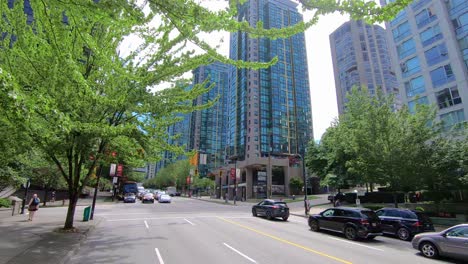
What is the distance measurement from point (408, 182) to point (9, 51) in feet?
78.8

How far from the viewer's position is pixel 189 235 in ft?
43.9

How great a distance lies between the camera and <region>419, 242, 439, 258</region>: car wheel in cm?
1041

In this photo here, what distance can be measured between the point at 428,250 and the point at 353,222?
363 centimetres

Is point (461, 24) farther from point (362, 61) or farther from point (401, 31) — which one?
point (362, 61)

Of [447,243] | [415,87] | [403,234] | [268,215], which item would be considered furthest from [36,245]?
[415,87]

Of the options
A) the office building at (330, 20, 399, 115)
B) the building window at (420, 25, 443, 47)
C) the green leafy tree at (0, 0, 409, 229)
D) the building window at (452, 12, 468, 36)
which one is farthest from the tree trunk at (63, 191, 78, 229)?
the office building at (330, 20, 399, 115)

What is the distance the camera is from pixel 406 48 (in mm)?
41312

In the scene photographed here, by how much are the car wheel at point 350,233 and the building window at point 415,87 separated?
109 ft

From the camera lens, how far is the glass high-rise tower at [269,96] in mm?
90250

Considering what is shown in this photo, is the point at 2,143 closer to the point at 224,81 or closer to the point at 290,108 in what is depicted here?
the point at 290,108

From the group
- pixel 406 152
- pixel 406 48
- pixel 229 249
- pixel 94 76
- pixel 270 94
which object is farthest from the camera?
pixel 270 94

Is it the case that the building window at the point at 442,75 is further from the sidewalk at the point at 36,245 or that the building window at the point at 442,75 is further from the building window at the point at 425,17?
the sidewalk at the point at 36,245

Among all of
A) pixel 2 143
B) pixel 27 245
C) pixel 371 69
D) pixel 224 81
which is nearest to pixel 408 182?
pixel 27 245

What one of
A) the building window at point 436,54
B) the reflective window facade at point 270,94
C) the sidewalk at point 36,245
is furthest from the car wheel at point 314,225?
the reflective window facade at point 270,94
